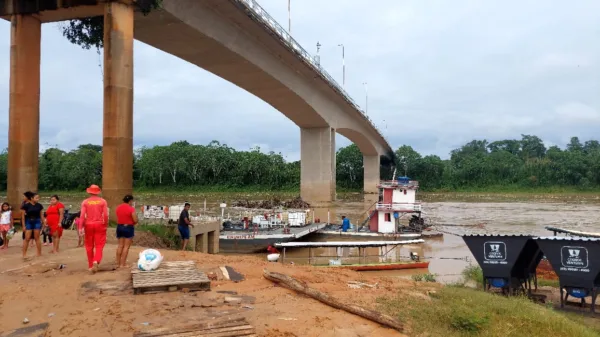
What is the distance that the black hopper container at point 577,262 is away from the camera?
34.9ft

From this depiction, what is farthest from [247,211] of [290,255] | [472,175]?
[472,175]

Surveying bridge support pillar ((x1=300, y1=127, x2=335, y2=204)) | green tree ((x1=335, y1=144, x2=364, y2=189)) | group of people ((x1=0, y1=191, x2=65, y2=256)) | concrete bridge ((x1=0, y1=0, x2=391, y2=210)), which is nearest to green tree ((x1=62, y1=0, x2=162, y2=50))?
concrete bridge ((x1=0, y1=0, x2=391, y2=210))

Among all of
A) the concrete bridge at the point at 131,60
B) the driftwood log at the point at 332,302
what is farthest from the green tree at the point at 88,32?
the driftwood log at the point at 332,302

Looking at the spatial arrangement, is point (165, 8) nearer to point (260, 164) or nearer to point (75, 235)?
point (75, 235)

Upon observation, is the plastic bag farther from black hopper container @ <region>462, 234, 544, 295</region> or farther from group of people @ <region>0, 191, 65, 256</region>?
black hopper container @ <region>462, 234, 544, 295</region>

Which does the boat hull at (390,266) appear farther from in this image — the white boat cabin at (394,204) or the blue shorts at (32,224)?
the blue shorts at (32,224)

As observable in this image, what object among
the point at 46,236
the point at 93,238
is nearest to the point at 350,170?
the point at 46,236

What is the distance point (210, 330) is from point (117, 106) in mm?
12463

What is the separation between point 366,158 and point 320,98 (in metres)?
34.4

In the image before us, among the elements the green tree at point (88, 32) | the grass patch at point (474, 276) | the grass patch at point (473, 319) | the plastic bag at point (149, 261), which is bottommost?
the grass patch at point (474, 276)

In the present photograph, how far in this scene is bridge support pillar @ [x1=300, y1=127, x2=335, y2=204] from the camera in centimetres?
4678

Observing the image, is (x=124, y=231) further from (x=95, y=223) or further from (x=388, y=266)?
(x=388, y=266)

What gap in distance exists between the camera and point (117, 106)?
16.5 meters

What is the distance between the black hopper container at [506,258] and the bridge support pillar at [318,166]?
113ft
